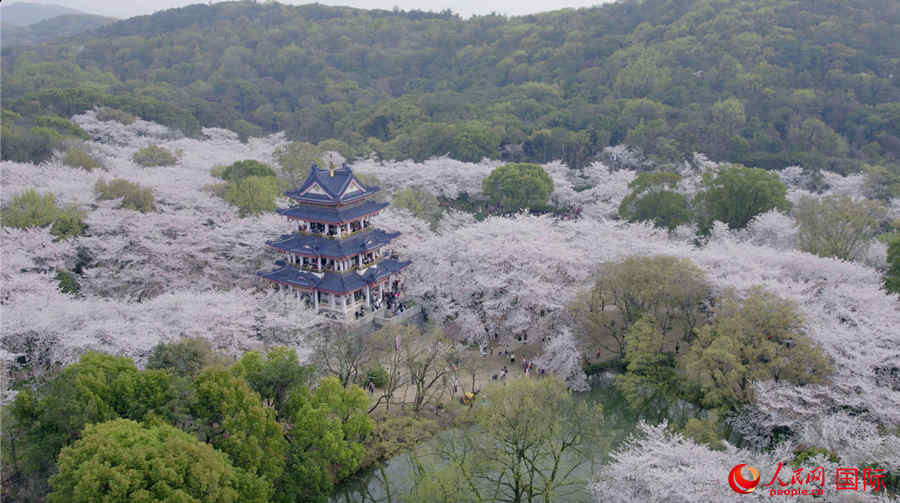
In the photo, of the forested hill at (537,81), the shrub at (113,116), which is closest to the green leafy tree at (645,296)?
the forested hill at (537,81)

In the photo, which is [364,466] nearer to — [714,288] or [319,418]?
[319,418]

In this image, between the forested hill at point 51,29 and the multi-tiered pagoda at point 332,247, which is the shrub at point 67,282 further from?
the forested hill at point 51,29

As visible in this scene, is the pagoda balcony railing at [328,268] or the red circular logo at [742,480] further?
the pagoda balcony railing at [328,268]

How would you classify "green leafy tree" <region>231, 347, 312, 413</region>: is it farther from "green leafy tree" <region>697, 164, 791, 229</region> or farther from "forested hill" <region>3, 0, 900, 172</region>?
"forested hill" <region>3, 0, 900, 172</region>

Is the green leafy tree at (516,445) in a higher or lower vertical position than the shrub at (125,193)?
lower

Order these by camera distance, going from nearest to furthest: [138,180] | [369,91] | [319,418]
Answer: [319,418], [138,180], [369,91]

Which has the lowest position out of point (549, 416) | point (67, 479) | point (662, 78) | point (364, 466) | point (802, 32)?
point (364, 466)

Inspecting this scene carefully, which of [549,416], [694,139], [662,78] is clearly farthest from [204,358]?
[662,78]

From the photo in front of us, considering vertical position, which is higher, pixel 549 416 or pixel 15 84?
pixel 15 84

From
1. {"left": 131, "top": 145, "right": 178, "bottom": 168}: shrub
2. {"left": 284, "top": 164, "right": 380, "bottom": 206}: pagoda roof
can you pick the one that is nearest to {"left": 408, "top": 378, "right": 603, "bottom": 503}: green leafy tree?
{"left": 284, "top": 164, "right": 380, "bottom": 206}: pagoda roof
